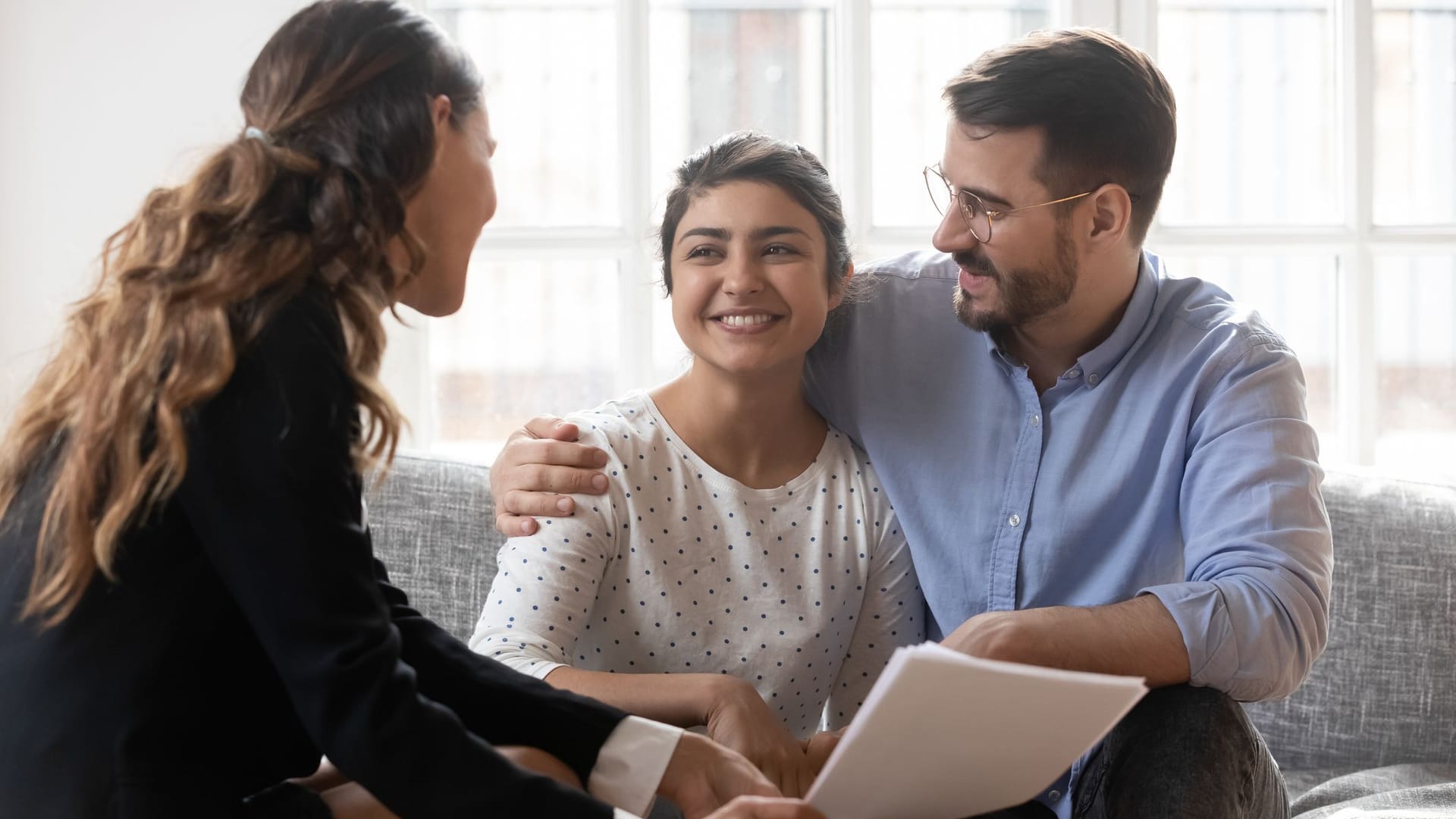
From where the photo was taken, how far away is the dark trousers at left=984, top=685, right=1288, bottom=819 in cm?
135

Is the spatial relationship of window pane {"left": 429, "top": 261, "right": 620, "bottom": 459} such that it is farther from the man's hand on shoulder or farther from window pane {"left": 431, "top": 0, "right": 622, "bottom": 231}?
the man's hand on shoulder

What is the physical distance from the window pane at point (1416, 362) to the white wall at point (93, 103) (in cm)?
225

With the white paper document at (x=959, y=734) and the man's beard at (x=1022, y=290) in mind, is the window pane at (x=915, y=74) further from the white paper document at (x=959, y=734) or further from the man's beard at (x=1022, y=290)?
the white paper document at (x=959, y=734)

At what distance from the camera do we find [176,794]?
973 mm

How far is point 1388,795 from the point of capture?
168 centimetres

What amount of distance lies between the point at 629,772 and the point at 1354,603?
1.26 meters

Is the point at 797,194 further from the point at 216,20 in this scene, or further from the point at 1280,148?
the point at 1280,148

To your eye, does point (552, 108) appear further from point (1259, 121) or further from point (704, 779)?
point (704, 779)

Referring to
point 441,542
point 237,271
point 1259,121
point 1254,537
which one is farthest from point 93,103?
point 1259,121

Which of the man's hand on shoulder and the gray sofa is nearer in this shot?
the man's hand on shoulder

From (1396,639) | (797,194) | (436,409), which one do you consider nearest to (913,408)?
(797,194)

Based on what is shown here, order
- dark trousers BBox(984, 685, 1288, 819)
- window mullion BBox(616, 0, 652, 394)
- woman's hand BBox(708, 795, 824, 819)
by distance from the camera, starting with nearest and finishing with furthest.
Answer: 1. woman's hand BBox(708, 795, 824, 819)
2. dark trousers BBox(984, 685, 1288, 819)
3. window mullion BBox(616, 0, 652, 394)

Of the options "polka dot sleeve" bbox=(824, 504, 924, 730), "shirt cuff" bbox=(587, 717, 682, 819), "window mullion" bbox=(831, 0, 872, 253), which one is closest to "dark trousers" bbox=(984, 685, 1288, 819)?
"polka dot sleeve" bbox=(824, 504, 924, 730)

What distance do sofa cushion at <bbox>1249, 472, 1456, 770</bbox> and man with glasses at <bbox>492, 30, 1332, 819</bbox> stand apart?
0.49 meters
